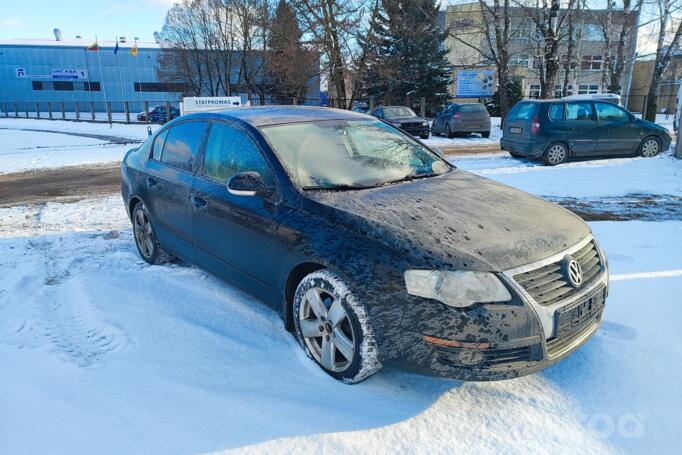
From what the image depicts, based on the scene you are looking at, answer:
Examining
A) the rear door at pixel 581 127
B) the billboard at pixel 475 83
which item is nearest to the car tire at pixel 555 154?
the rear door at pixel 581 127

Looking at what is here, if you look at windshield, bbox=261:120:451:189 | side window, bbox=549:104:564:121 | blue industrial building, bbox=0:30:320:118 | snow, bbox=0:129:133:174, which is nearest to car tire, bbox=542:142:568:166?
side window, bbox=549:104:564:121

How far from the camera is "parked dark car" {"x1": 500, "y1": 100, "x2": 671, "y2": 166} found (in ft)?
37.0

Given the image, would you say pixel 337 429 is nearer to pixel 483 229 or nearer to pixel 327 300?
pixel 327 300

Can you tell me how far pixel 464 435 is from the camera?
7.54ft

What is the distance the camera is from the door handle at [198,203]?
3695mm

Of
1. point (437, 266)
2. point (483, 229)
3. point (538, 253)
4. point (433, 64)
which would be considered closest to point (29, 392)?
point (437, 266)

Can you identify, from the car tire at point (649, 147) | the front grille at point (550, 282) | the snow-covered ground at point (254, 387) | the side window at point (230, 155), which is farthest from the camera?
the car tire at point (649, 147)

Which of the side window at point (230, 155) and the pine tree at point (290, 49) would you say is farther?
the pine tree at point (290, 49)

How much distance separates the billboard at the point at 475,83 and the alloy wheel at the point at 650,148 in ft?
94.4

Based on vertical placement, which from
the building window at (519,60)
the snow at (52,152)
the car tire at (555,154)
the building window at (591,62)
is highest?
the building window at (591,62)

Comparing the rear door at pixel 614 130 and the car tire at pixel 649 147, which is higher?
the rear door at pixel 614 130

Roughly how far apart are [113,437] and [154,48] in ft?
206

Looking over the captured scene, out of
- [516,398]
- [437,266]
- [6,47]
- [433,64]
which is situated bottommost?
[516,398]

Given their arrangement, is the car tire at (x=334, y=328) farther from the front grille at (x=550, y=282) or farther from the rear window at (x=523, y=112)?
the rear window at (x=523, y=112)
